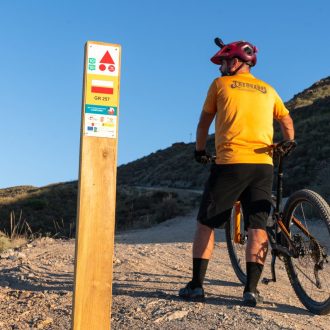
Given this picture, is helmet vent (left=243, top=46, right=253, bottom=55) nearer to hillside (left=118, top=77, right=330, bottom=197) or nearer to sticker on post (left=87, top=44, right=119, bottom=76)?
sticker on post (left=87, top=44, right=119, bottom=76)

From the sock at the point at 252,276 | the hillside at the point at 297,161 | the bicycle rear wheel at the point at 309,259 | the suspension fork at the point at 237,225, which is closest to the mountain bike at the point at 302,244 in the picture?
the bicycle rear wheel at the point at 309,259

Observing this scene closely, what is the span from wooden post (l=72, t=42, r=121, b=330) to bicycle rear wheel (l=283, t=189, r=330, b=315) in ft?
6.10

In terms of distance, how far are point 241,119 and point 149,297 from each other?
1.77m

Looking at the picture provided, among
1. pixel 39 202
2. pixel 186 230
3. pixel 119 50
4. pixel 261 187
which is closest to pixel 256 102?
pixel 261 187

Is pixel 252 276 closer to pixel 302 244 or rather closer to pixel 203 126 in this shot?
pixel 302 244

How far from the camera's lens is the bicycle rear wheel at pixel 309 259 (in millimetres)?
4562

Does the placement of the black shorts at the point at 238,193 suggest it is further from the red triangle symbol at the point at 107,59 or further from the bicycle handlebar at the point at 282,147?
Result: the red triangle symbol at the point at 107,59

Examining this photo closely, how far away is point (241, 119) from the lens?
15.3ft

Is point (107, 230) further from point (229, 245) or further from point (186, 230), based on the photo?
point (186, 230)

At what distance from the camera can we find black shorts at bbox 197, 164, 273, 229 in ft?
15.3

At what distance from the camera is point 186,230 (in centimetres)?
1480

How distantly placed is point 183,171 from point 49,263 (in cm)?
3647

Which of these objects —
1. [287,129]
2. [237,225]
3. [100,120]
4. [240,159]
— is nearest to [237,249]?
[237,225]

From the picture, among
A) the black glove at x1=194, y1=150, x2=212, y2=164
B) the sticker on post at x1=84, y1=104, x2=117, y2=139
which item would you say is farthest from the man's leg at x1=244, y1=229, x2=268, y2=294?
the sticker on post at x1=84, y1=104, x2=117, y2=139
